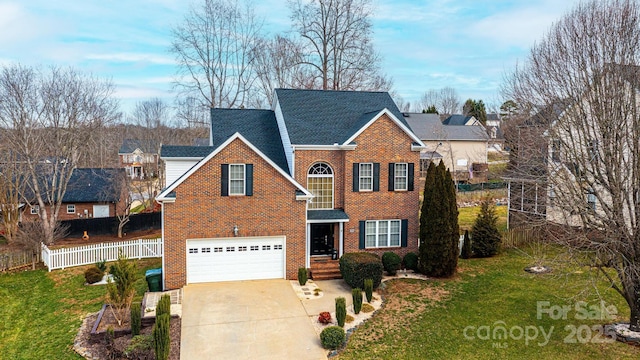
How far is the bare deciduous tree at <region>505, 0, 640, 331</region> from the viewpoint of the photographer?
35.6ft

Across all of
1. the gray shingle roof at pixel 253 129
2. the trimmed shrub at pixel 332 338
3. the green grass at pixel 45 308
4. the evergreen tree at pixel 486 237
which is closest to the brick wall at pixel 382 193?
the gray shingle roof at pixel 253 129

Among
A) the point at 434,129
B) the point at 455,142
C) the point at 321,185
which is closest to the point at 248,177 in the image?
the point at 321,185

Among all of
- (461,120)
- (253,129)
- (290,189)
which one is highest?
(461,120)

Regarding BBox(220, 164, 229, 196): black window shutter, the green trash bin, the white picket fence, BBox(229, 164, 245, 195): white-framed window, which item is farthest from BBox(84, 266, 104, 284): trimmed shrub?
BBox(229, 164, 245, 195): white-framed window

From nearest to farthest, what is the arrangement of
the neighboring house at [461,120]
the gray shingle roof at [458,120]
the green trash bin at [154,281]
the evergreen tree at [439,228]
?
1. the green trash bin at [154,281]
2. the evergreen tree at [439,228]
3. the neighboring house at [461,120]
4. the gray shingle roof at [458,120]

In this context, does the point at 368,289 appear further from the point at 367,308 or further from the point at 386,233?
the point at 386,233

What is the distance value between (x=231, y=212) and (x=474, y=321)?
1035 cm

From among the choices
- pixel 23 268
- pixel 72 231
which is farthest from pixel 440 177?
pixel 72 231

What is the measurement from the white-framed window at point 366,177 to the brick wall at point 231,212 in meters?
3.38

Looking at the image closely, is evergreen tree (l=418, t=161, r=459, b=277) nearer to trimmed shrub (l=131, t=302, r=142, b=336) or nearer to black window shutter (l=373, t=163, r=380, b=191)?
black window shutter (l=373, t=163, r=380, b=191)

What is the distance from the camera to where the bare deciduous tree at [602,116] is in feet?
35.6

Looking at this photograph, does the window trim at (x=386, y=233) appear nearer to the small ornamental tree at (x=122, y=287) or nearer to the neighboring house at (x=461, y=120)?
the small ornamental tree at (x=122, y=287)

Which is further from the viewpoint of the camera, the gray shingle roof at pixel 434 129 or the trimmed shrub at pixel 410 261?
the gray shingle roof at pixel 434 129

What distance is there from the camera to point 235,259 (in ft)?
57.7
